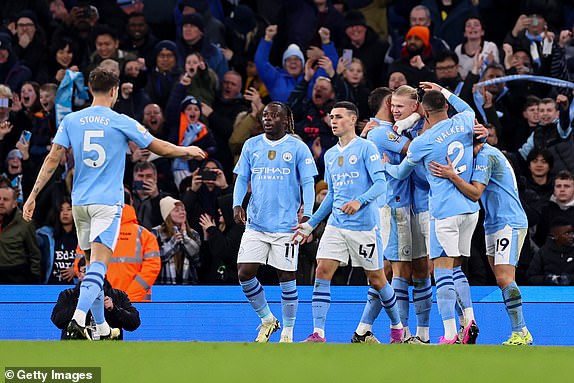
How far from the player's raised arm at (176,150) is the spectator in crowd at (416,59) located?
19.7 ft

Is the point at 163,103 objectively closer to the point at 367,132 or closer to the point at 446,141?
the point at 367,132

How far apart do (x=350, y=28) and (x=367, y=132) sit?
5478 mm

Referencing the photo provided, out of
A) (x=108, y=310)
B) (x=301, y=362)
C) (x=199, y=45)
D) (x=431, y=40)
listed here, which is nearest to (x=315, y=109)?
(x=431, y=40)

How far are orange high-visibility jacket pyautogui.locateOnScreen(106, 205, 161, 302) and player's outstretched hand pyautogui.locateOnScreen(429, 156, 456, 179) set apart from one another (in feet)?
10.6

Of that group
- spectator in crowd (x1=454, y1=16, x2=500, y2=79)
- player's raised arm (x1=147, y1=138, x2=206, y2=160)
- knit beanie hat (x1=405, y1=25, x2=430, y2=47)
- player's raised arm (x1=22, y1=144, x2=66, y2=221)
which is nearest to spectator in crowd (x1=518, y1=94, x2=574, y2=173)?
spectator in crowd (x1=454, y1=16, x2=500, y2=79)

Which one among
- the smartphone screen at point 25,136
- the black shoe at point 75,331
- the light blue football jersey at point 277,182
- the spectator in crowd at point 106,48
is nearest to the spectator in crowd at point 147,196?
the smartphone screen at point 25,136

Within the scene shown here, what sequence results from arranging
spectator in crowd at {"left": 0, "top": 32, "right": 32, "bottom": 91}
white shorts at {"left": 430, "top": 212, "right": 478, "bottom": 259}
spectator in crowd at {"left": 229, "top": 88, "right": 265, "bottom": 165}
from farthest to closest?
spectator in crowd at {"left": 0, "top": 32, "right": 32, "bottom": 91}, spectator in crowd at {"left": 229, "top": 88, "right": 265, "bottom": 165}, white shorts at {"left": 430, "top": 212, "right": 478, "bottom": 259}

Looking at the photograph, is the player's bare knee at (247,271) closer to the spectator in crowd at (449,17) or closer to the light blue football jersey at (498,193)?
the light blue football jersey at (498,193)

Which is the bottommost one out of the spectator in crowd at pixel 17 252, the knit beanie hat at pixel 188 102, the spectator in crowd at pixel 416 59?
the spectator in crowd at pixel 17 252

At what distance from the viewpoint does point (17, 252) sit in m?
14.8

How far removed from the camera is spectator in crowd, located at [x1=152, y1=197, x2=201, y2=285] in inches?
562

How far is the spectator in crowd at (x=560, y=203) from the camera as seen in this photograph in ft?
47.1

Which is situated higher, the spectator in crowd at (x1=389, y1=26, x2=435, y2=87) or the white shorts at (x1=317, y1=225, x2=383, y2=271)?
the spectator in crowd at (x1=389, y1=26, x2=435, y2=87)

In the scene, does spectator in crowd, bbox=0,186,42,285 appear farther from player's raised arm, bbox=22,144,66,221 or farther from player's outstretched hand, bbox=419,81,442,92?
player's outstretched hand, bbox=419,81,442,92
